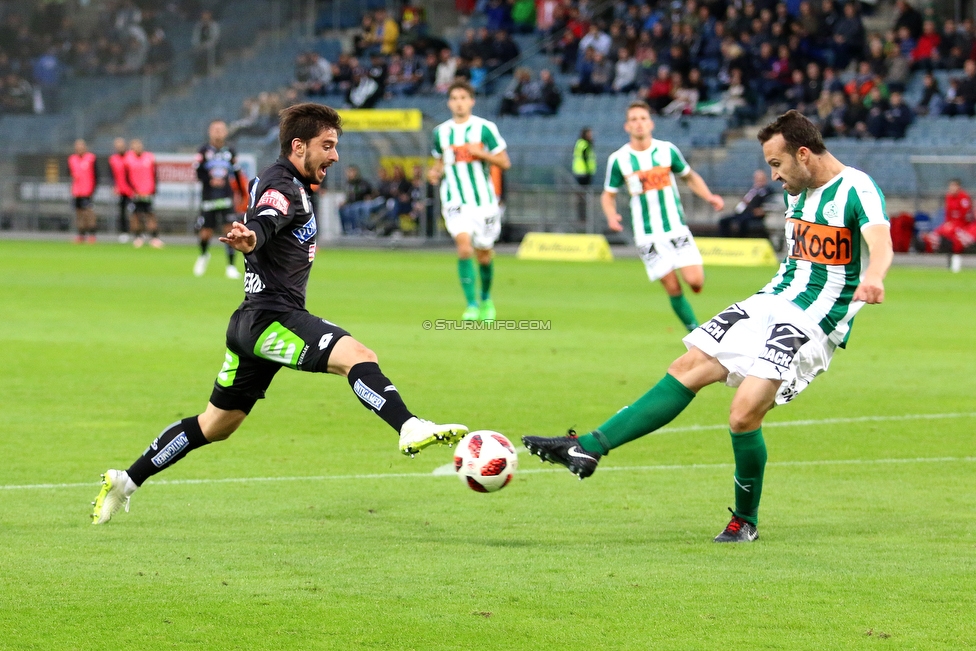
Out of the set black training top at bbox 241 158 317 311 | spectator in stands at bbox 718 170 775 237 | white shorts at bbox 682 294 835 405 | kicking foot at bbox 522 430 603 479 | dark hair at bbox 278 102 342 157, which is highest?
dark hair at bbox 278 102 342 157

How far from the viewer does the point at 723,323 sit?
257 inches

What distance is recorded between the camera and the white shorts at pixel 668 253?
14773 millimetres

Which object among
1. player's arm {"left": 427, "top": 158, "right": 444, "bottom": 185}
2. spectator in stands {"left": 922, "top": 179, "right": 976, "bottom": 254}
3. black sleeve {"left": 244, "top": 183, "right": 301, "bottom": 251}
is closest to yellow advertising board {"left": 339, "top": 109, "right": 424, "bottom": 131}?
spectator in stands {"left": 922, "top": 179, "right": 976, "bottom": 254}

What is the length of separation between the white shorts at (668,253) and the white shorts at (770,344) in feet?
26.9

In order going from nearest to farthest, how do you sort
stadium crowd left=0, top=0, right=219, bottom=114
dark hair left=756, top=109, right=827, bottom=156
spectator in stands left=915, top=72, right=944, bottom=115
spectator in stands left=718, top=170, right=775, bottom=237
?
dark hair left=756, top=109, right=827, bottom=156 → spectator in stands left=718, top=170, right=775, bottom=237 → spectator in stands left=915, top=72, right=944, bottom=115 → stadium crowd left=0, top=0, right=219, bottom=114

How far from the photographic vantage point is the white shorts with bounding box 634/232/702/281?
48.5ft

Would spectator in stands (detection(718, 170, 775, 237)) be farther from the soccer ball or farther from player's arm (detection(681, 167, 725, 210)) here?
the soccer ball

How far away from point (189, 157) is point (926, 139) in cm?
1821

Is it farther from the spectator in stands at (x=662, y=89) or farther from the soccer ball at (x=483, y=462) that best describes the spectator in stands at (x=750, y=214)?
the soccer ball at (x=483, y=462)

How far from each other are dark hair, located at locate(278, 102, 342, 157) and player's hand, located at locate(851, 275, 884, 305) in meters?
2.49

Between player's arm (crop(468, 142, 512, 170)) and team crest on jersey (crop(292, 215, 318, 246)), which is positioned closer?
team crest on jersey (crop(292, 215, 318, 246))

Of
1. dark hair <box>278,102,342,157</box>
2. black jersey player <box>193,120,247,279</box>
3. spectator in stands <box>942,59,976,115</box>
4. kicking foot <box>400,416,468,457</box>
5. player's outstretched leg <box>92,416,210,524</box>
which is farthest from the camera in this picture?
spectator in stands <box>942,59,976,115</box>

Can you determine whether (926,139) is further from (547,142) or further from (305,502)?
(305,502)

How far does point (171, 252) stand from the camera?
31219mm
